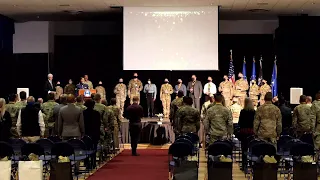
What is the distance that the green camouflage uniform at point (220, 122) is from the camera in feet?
34.8

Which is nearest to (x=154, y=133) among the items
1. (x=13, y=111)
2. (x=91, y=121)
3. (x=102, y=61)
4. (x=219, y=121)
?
(x=91, y=121)

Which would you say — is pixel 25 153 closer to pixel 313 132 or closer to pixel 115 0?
pixel 313 132

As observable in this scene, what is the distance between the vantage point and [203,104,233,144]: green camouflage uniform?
10.6 meters

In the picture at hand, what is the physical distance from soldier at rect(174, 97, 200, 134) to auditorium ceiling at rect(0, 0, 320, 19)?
8.67 metres

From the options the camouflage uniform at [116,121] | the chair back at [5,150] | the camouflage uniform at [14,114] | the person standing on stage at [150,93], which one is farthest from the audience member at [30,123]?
the person standing on stage at [150,93]

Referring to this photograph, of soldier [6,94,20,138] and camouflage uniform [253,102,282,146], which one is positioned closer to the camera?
camouflage uniform [253,102,282,146]

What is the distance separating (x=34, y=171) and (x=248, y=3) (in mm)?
12488

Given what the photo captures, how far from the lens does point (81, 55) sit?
24.4 metres

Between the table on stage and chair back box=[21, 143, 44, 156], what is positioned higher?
chair back box=[21, 143, 44, 156]

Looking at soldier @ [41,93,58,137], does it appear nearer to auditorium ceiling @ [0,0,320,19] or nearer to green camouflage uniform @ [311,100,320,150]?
green camouflage uniform @ [311,100,320,150]

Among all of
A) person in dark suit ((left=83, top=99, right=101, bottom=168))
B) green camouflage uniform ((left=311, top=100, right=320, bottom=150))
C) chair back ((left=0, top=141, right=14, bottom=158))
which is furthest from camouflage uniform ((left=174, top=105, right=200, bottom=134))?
chair back ((left=0, top=141, right=14, bottom=158))

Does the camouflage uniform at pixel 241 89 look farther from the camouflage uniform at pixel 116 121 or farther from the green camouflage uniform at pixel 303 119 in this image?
the green camouflage uniform at pixel 303 119

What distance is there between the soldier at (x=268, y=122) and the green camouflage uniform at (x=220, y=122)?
55cm

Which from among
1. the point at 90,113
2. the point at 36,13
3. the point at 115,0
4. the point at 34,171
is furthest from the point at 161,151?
the point at 36,13
